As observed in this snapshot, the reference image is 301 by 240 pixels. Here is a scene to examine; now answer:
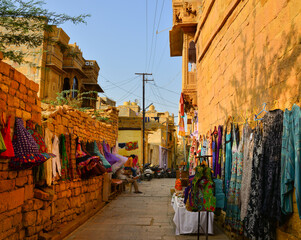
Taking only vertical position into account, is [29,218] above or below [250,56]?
below

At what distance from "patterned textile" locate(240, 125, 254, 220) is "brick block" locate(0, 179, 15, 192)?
142 inches

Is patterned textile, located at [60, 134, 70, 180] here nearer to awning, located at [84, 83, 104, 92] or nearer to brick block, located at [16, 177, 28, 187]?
brick block, located at [16, 177, 28, 187]

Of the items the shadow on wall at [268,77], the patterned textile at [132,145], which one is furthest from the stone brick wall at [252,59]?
the patterned textile at [132,145]

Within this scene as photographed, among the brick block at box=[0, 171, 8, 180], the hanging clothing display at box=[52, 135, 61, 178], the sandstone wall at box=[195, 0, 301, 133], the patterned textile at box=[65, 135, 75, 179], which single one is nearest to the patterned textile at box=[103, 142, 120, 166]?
the patterned textile at box=[65, 135, 75, 179]

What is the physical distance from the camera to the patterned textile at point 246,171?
4398 millimetres

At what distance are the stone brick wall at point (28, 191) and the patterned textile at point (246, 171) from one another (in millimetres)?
3549

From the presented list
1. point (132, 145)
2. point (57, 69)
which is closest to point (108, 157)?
point (57, 69)

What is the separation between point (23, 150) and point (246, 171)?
350 cm

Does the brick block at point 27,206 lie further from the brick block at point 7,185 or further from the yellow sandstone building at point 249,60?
the yellow sandstone building at point 249,60

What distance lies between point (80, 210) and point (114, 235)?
7.00 ft

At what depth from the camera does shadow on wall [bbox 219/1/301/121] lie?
11.6ft

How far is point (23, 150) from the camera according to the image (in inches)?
176

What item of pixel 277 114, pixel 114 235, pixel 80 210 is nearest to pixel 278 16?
pixel 277 114

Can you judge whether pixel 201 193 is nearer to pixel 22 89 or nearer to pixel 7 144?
pixel 7 144
